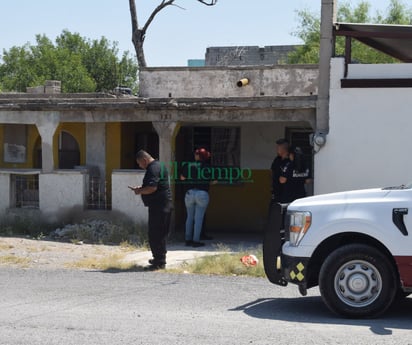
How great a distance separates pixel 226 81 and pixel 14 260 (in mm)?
6807

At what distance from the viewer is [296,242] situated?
25.7 feet

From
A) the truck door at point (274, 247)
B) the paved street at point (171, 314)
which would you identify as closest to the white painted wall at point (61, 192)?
the paved street at point (171, 314)

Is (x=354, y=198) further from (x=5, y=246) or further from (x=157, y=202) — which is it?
(x=5, y=246)

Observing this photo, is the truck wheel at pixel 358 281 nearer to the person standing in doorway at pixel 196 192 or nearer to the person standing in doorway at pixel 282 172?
the person standing in doorway at pixel 282 172

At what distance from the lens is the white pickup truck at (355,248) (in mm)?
7438

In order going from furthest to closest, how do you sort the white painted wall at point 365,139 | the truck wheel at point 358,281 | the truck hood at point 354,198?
the white painted wall at point 365,139, the truck hood at point 354,198, the truck wheel at point 358,281

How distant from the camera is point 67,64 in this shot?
42.5 meters

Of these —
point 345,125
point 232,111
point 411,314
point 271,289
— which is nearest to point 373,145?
point 345,125

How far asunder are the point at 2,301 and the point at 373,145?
7280 mm

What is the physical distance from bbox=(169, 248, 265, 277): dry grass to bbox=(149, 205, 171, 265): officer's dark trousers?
0.39m

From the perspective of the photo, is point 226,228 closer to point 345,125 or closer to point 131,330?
point 345,125

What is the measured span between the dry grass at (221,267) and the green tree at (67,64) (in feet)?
103

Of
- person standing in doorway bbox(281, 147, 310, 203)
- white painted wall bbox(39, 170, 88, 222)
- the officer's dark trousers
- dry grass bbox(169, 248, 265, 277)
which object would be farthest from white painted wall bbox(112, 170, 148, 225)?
the officer's dark trousers

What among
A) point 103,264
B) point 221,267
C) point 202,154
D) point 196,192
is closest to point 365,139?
point 202,154
